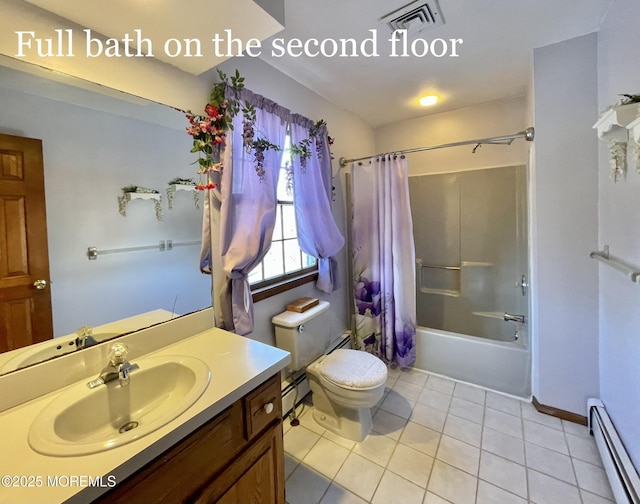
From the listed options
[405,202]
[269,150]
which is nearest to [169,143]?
[269,150]

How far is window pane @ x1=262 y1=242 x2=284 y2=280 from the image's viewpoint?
1.90 m

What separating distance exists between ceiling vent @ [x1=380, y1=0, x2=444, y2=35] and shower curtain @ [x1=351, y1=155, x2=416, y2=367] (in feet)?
2.95

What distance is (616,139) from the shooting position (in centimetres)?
119

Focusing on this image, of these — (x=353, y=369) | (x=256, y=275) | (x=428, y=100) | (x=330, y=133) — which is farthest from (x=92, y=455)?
(x=428, y=100)

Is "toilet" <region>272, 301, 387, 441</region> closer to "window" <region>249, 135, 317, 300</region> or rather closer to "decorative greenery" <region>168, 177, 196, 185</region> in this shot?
"window" <region>249, 135, 317, 300</region>

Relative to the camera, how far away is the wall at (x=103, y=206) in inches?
37.9

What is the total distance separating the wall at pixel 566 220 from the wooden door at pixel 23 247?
2.52 metres

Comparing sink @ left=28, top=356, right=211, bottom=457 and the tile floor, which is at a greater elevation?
sink @ left=28, top=356, right=211, bottom=457

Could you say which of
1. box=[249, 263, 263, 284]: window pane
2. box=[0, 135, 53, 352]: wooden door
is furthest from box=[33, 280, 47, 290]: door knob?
box=[249, 263, 263, 284]: window pane

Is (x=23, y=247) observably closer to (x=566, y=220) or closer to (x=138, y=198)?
(x=138, y=198)

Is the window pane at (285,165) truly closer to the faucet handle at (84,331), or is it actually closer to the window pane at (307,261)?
the window pane at (307,261)

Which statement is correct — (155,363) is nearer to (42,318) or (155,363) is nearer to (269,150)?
(42,318)

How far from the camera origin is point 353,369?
1.73 meters

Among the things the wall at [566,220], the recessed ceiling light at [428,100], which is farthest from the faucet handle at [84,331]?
the recessed ceiling light at [428,100]
